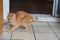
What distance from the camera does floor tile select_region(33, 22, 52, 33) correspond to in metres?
3.01

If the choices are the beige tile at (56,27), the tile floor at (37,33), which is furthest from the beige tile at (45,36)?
the beige tile at (56,27)

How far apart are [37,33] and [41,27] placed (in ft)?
1.07

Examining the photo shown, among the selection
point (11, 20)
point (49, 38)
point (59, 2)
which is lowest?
point (49, 38)

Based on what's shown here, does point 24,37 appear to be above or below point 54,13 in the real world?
below

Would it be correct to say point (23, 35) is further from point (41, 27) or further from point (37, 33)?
point (41, 27)

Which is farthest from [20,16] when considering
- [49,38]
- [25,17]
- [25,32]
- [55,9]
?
[55,9]

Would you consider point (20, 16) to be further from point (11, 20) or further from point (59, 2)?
point (59, 2)

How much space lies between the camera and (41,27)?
10.5 ft

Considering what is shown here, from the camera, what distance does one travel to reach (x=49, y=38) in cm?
269

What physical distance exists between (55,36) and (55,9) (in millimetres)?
950

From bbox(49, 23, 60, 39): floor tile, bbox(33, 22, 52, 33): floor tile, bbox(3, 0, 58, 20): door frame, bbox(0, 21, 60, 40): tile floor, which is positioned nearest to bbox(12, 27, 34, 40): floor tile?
bbox(0, 21, 60, 40): tile floor

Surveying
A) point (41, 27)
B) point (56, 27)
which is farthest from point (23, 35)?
point (56, 27)

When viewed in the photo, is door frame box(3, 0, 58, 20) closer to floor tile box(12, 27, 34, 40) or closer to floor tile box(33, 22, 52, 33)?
floor tile box(33, 22, 52, 33)

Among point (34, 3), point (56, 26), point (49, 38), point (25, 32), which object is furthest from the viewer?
point (34, 3)
